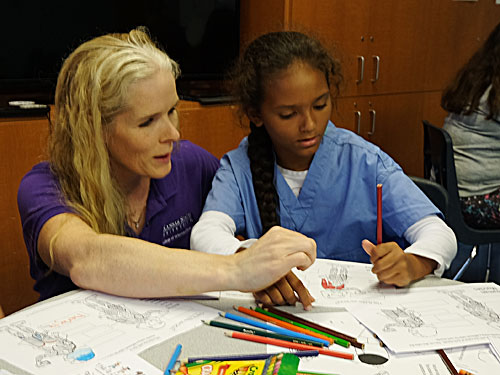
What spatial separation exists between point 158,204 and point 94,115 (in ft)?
0.90

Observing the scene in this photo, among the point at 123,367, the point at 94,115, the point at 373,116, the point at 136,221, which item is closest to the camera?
the point at 123,367

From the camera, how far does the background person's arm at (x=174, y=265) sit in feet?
3.06

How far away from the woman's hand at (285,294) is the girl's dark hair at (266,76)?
0.42 m

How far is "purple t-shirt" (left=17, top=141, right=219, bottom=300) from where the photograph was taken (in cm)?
112

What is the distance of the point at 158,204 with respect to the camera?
131 cm

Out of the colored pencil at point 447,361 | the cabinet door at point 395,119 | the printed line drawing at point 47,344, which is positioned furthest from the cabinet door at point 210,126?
the colored pencil at point 447,361

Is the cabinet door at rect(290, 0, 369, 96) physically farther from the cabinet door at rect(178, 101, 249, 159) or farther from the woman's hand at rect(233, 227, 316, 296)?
the woman's hand at rect(233, 227, 316, 296)

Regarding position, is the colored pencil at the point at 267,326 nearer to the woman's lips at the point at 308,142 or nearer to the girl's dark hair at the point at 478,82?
the woman's lips at the point at 308,142

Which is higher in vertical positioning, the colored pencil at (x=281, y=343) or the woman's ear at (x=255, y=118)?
the woman's ear at (x=255, y=118)

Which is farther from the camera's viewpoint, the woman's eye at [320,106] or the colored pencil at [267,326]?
the woman's eye at [320,106]

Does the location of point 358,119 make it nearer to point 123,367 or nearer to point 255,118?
point 255,118

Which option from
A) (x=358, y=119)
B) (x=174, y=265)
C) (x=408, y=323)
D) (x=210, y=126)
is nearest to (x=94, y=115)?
(x=174, y=265)

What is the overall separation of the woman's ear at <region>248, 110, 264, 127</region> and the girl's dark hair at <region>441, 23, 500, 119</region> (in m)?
1.21

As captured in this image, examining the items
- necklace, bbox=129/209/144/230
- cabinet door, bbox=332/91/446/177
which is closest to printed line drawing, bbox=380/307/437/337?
necklace, bbox=129/209/144/230
